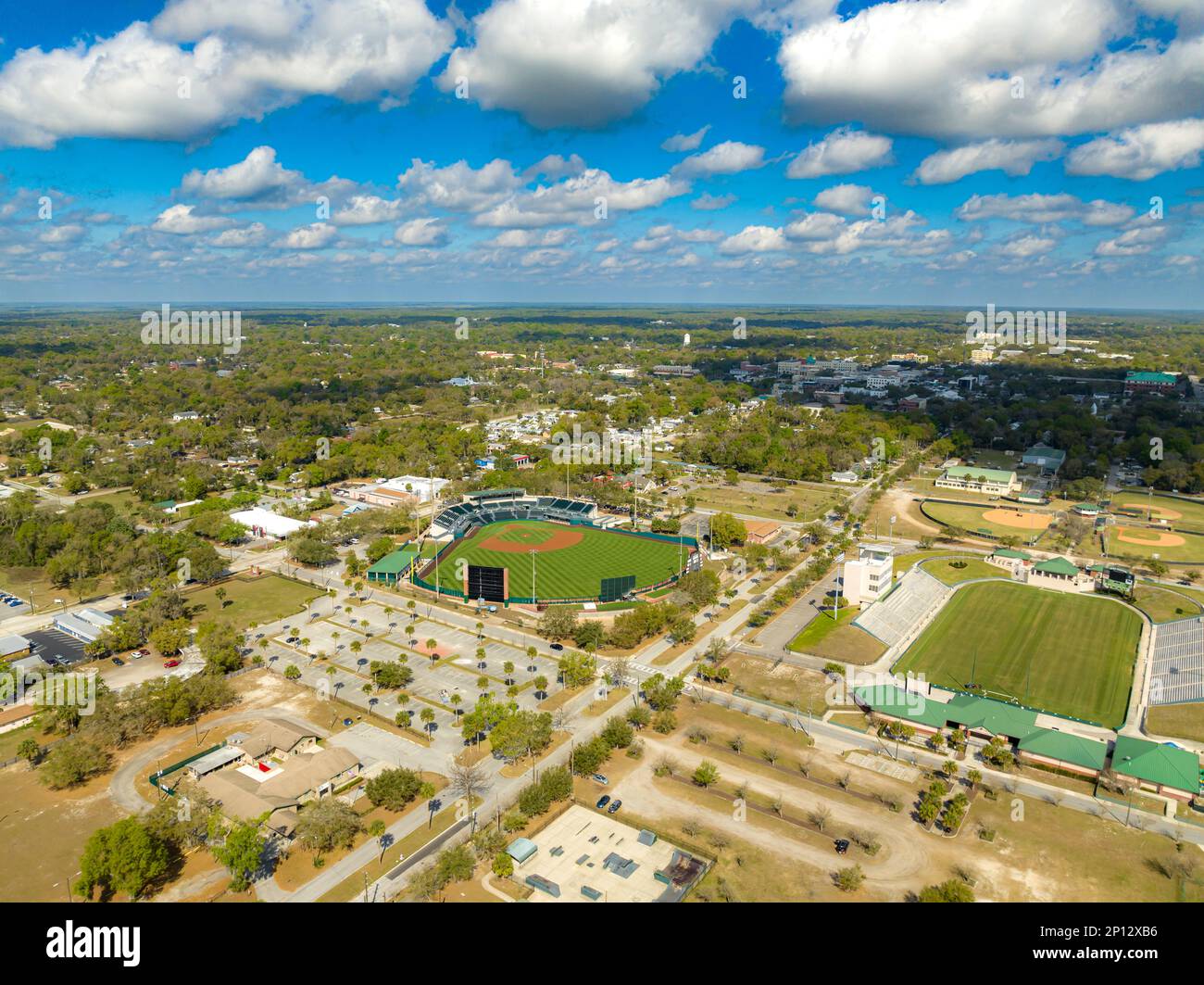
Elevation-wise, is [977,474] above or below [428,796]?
above

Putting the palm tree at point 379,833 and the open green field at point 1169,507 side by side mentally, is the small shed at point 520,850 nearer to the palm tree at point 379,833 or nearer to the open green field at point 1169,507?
the palm tree at point 379,833

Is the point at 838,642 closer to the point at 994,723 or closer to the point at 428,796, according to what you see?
the point at 994,723

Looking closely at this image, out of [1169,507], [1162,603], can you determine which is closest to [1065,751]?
[1162,603]

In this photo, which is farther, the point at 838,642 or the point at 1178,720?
the point at 838,642

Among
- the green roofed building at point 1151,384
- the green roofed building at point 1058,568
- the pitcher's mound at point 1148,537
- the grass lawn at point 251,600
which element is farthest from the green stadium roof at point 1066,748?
the green roofed building at point 1151,384

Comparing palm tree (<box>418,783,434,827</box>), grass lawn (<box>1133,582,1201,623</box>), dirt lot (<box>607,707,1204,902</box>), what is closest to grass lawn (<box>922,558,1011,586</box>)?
grass lawn (<box>1133,582,1201,623</box>)

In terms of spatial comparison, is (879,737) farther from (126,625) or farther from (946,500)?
(946,500)
